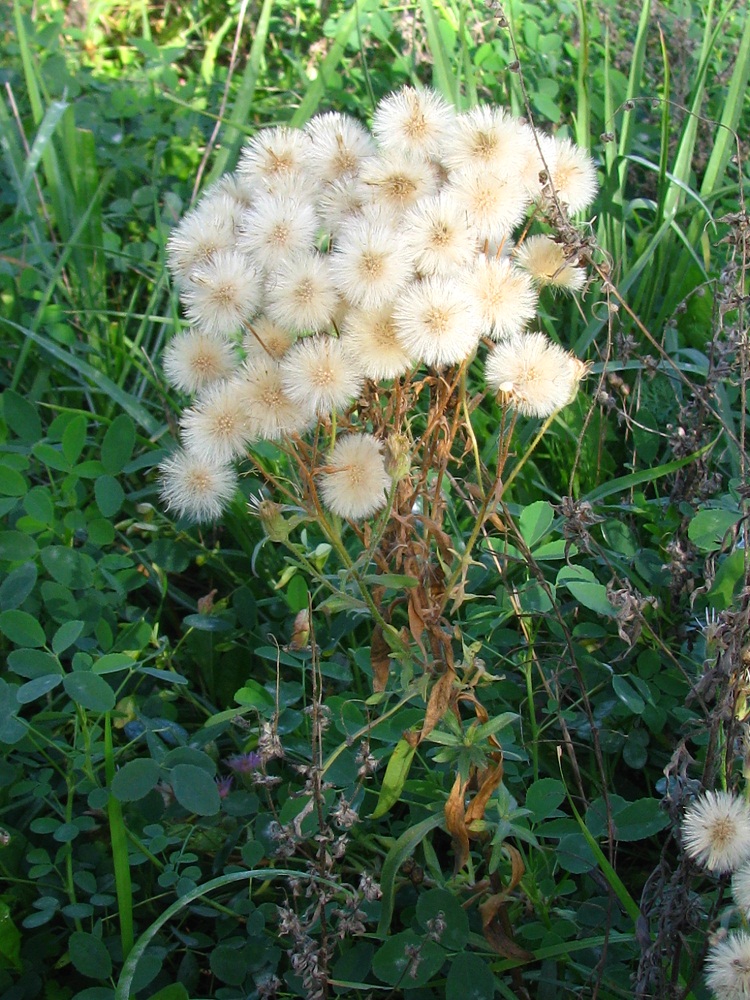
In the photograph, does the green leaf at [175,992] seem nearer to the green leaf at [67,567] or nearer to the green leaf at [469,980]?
the green leaf at [469,980]

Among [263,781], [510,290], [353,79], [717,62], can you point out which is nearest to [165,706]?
[263,781]

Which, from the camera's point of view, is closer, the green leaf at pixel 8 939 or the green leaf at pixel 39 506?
the green leaf at pixel 8 939

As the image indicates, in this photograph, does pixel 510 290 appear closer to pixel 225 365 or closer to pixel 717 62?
pixel 225 365

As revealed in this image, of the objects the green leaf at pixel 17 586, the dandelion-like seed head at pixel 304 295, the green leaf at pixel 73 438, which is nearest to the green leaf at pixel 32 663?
the green leaf at pixel 17 586

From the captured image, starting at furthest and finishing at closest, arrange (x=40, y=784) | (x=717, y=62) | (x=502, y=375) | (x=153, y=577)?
(x=717, y=62)
(x=153, y=577)
(x=40, y=784)
(x=502, y=375)

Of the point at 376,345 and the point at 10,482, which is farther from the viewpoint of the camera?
the point at 10,482

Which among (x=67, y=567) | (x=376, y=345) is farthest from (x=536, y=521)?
→ (x=67, y=567)

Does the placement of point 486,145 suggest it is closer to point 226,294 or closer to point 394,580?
point 226,294
